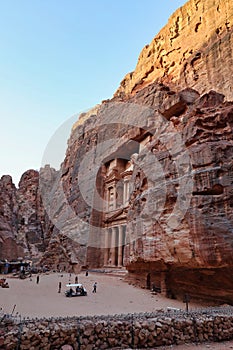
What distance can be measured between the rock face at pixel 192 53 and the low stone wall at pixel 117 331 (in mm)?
23127

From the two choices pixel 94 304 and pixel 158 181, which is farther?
pixel 158 181

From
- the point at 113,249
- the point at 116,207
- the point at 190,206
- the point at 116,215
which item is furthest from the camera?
the point at 116,207

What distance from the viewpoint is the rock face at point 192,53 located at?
28.4 m

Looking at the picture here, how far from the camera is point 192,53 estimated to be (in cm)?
3512

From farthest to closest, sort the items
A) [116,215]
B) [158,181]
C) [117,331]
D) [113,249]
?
[116,215] → [113,249] → [158,181] → [117,331]

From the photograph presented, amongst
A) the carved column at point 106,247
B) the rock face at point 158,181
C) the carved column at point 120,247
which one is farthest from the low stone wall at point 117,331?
the carved column at point 106,247

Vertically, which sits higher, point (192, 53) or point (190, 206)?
point (192, 53)

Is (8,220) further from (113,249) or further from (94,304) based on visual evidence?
(94,304)

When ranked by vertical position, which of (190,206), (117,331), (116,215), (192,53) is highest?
(192,53)

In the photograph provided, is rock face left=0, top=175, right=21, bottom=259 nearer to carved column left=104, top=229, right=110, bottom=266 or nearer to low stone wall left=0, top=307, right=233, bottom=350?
carved column left=104, top=229, right=110, bottom=266

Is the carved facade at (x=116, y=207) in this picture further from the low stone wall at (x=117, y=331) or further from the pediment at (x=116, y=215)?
the low stone wall at (x=117, y=331)

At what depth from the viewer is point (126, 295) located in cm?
1584

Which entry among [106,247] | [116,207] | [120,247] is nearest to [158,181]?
[120,247]

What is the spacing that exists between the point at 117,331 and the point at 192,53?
3719 cm
